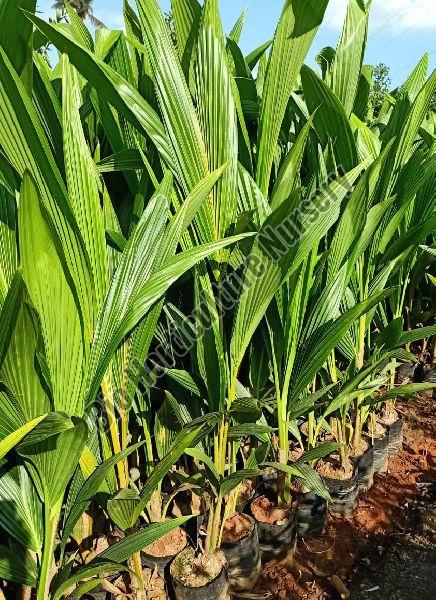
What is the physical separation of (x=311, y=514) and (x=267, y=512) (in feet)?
0.43

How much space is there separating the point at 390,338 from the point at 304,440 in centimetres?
46

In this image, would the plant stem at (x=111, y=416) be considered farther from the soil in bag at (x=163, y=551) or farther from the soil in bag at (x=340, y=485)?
the soil in bag at (x=340, y=485)

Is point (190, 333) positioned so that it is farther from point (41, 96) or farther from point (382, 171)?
point (382, 171)

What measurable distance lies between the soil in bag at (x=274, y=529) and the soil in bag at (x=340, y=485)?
16 centimetres

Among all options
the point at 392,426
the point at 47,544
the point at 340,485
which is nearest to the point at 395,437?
the point at 392,426

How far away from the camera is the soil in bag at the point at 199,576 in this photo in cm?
87

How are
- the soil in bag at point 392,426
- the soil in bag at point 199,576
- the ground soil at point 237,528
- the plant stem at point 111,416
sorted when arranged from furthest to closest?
the soil in bag at point 392,426
the ground soil at point 237,528
the soil in bag at point 199,576
the plant stem at point 111,416

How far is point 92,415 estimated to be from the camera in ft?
2.51

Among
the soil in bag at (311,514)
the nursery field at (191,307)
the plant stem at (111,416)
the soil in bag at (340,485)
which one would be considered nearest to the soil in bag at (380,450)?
the nursery field at (191,307)

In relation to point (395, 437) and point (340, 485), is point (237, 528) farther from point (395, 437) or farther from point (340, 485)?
point (395, 437)

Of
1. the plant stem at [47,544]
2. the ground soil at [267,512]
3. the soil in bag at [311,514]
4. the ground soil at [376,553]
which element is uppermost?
the plant stem at [47,544]

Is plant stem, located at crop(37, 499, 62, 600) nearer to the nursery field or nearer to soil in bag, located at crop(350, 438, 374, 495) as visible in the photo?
the nursery field

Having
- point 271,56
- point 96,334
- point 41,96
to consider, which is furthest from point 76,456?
point 271,56

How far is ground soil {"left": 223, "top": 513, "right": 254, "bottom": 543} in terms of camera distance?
0.99 metres
